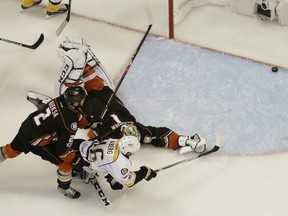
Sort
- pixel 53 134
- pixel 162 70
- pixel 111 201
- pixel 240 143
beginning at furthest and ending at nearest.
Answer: pixel 162 70 → pixel 240 143 → pixel 111 201 → pixel 53 134

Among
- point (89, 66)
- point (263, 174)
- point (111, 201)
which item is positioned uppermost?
point (89, 66)

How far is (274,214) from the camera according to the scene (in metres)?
3.14

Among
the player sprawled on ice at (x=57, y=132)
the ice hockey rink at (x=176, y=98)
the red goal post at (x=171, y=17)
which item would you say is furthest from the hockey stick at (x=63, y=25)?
the player sprawled on ice at (x=57, y=132)

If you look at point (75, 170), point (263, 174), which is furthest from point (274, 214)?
point (75, 170)

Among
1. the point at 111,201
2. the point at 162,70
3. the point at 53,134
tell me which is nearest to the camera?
the point at 53,134

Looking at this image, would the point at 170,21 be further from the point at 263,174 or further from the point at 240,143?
the point at 263,174

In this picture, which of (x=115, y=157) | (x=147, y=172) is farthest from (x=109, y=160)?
(x=147, y=172)

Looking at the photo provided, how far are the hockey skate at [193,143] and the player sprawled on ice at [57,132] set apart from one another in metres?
0.68

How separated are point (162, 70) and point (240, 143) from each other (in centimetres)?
85

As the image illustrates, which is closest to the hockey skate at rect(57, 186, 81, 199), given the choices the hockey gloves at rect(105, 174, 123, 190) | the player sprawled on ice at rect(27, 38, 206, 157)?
the hockey gloves at rect(105, 174, 123, 190)

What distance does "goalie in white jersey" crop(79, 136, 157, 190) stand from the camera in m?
2.96

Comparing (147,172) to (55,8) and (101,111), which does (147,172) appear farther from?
(55,8)

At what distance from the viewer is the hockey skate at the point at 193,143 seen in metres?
3.43

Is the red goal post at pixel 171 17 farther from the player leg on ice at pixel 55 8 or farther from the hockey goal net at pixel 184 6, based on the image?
the player leg on ice at pixel 55 8
